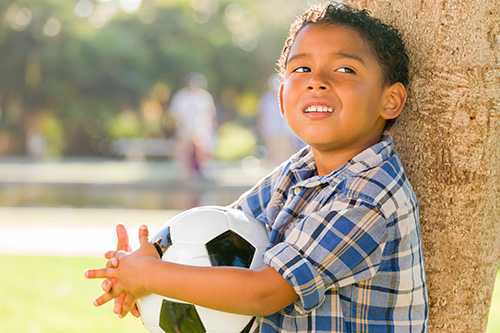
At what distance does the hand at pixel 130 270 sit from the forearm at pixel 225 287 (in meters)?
0.05

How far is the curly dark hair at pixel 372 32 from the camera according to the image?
2.59 metres

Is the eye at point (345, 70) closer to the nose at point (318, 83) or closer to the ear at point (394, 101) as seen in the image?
the nose at point (318, 83)

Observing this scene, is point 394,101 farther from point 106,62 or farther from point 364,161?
point 106,62

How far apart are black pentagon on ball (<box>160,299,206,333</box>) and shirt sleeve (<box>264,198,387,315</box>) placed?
0.31 m

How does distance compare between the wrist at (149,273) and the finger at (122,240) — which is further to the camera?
the finger at (122,240)

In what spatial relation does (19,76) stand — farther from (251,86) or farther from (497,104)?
(497,104)

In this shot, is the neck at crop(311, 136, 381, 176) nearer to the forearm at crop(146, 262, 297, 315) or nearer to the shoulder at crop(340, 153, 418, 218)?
the shoulder at crop(340, 153, 418, 218)

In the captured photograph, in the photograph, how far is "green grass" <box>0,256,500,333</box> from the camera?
523 cm

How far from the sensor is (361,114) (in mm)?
2547

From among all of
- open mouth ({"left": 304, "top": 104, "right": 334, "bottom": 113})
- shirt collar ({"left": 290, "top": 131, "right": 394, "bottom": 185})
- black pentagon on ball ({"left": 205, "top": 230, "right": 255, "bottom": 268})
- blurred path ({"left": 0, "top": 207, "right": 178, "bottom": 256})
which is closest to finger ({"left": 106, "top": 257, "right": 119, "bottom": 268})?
black pentagon on ball ({"left": 205, "top": 230, "right": 255, "bottom": 268})

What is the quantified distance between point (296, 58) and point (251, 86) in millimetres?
25177

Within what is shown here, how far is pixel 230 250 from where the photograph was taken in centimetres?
259

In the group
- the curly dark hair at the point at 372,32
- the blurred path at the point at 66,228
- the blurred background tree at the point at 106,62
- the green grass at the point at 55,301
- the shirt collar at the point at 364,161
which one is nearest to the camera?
the shirt collar at the point at 364,161

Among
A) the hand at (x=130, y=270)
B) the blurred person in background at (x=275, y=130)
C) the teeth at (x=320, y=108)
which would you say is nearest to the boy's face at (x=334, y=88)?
the teeth at (x=320, y=108)
